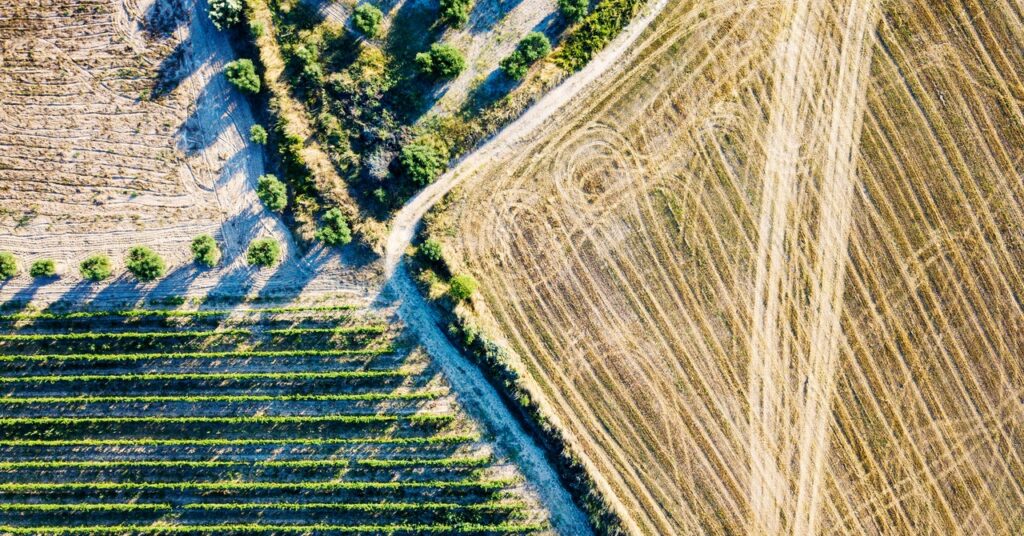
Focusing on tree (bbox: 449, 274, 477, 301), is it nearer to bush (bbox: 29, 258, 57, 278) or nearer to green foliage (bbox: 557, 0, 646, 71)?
green foliage (bbox: 557, 0, 646, 71)

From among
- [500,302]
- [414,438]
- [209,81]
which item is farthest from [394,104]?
[414,438]

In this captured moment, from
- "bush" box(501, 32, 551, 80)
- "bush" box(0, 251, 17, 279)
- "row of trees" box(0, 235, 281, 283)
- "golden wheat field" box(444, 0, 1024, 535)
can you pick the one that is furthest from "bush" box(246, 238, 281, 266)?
"bush" box(501, 32, 551, 80)

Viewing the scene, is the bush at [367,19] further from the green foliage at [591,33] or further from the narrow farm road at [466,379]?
the green foliage at [591,33]

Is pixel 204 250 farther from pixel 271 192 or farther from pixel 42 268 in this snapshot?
pixel 42 268

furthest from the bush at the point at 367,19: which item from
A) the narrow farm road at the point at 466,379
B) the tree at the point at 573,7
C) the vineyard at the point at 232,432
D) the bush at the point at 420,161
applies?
the vineyard at the point at 232,432

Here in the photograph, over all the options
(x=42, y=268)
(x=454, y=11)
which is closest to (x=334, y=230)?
(x=454, y=11)

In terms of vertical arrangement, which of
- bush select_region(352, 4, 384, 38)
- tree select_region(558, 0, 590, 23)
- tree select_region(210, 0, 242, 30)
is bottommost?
tree select_region(558, 0, 590, 23)
